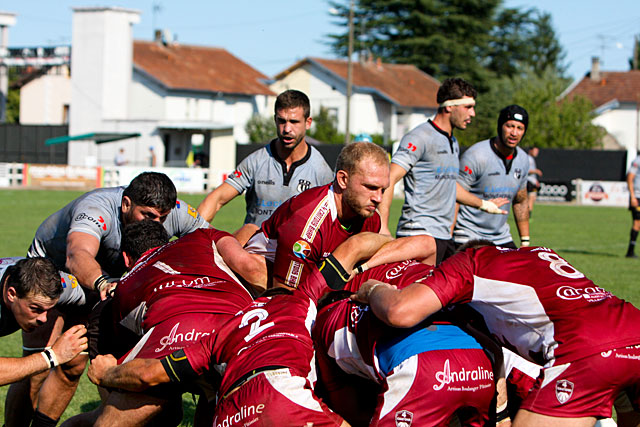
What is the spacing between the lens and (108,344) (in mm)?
4734

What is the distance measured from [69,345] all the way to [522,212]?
5.05 metres

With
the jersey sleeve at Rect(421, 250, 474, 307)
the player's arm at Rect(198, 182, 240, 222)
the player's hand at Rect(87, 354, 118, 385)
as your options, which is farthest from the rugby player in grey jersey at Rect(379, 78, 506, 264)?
the player's hand at Rect(87, 354, 118, 385)

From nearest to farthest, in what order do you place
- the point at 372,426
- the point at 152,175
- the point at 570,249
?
the point at 372,426 → the point at 152,175 → the point at 570,249

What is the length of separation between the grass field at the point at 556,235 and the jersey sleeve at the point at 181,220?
4.54ft

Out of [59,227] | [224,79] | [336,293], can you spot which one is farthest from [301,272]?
[224,79]

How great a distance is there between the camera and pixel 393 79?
57.3m

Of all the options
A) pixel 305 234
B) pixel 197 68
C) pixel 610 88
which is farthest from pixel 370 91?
pixel 305 234

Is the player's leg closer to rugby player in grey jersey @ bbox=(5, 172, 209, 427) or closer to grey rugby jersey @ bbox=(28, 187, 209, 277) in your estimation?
rugby player in grey jersey @ bbox=(5, 172, 209, 427)

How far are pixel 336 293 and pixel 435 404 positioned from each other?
1042 mm

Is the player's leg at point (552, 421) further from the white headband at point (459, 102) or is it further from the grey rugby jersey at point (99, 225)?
the white headband at point (459, 102)

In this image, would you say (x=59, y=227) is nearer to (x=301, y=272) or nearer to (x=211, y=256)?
(x=211, y=256)

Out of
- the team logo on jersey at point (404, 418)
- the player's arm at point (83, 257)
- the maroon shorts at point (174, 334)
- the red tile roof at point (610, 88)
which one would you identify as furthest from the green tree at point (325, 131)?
the team logo on jersey at point (404, 418)

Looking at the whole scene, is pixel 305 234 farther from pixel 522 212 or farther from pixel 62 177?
pixel 62 177

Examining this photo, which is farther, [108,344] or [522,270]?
[108,344]
